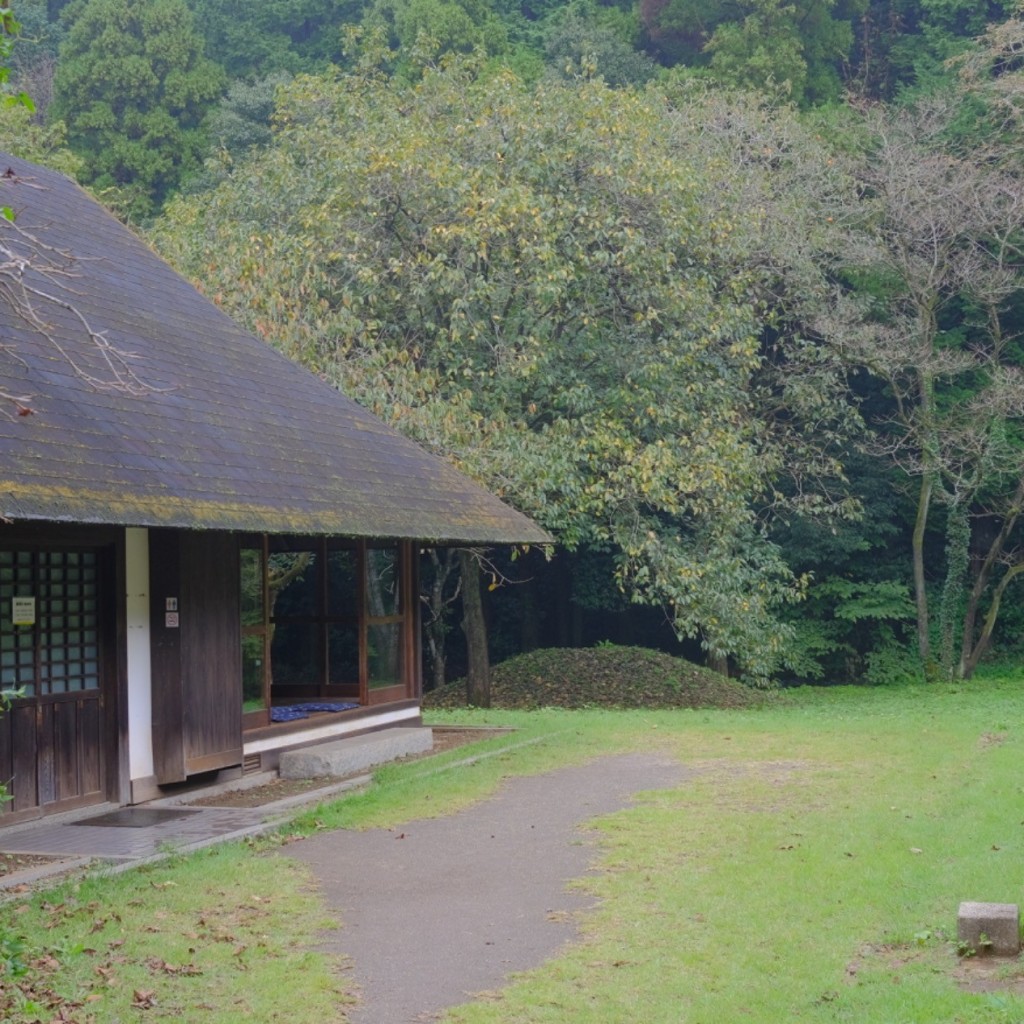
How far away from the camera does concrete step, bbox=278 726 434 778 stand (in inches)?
553

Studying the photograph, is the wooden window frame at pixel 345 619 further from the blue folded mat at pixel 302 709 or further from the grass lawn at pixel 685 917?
the grass lawn at pixel 685 917

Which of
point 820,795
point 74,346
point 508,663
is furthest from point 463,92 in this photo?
point 820,795

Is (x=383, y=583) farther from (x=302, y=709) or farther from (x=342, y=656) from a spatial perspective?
(x=302, y=709)

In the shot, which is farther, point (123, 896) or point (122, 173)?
point (122, 173)

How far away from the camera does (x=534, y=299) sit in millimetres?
22141

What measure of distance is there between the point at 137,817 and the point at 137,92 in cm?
3299

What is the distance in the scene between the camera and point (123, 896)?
8.48 metres

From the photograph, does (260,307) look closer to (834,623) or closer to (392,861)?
(392,861)

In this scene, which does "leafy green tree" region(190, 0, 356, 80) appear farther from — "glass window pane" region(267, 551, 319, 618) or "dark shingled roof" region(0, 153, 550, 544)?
"glass window pane" region(267, 551, 319, 618)

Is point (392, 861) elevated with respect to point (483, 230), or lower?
lower

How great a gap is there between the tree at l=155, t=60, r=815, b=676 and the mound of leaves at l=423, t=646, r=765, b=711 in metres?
1.02

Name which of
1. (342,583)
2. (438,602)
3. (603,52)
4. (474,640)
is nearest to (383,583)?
(342,583)

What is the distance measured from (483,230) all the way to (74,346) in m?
9.93

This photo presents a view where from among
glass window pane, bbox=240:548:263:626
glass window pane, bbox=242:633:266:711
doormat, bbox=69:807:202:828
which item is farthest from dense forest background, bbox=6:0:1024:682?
doormat, bbox=69:807:202:828
